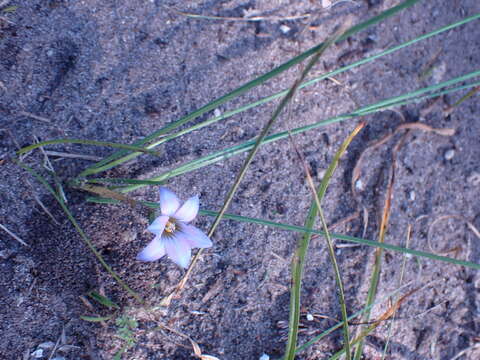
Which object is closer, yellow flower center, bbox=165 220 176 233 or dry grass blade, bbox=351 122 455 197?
yellow flower center, bbox=165 220 176 233

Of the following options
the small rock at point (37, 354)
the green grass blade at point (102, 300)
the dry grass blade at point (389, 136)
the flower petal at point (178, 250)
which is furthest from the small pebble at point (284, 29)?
the small rock at point (37, 354)

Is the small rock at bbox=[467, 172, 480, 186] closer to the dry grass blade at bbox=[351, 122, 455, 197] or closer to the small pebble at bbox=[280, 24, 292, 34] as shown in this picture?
the dry grass blade at bbox=[351, 122, 455, 197]

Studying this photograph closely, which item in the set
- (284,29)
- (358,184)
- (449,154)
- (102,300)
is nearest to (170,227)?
(102,300)

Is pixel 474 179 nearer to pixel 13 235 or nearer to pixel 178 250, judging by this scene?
pixel 178 250

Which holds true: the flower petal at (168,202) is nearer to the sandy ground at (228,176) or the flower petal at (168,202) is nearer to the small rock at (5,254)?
the sandy ground at (228,176)

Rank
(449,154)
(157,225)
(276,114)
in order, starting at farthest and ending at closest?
(449,154), (157,225), (276,114)

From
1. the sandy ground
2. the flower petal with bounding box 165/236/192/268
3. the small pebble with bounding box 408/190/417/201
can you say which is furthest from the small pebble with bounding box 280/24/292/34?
the flower petal with bounding box 165/236/192/268

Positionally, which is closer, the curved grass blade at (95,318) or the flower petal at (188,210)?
the flower petal at (188,210)
